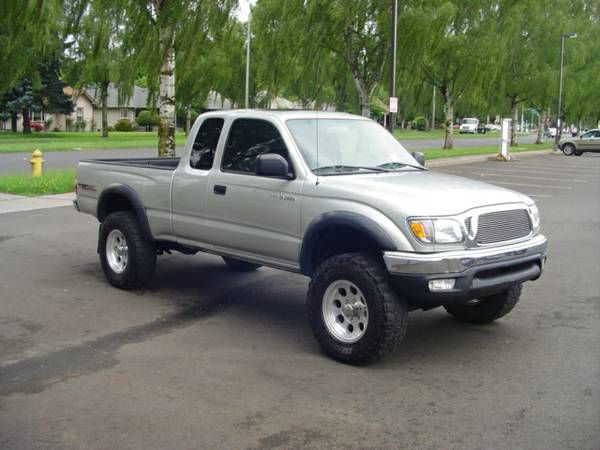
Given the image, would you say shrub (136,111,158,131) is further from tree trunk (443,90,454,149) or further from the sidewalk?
the sidewalk

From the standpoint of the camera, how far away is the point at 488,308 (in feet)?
22.8

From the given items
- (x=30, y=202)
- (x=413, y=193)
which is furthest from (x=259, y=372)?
(x=30, y=202)

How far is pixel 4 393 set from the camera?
5.13 m

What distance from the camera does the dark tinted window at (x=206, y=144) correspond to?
7391mm

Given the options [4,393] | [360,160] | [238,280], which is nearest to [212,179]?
[360,160]

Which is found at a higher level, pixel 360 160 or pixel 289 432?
pixel 360 160

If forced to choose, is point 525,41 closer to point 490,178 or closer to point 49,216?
point 490,178

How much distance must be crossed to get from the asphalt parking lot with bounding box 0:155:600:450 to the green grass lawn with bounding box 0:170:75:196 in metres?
8.49

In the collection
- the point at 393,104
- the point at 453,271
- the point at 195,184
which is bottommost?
the point at 453,271

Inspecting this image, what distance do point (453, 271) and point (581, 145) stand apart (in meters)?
44.3

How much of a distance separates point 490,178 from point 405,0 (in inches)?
317

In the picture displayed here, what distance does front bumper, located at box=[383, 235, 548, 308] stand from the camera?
18.1ft

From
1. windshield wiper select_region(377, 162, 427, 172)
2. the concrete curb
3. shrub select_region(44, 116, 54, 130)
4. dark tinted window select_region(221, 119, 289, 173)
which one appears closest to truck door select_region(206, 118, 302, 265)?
dark tinted window select_region(221, 119, 289, 173)

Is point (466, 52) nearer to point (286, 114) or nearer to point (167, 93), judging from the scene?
point (167, 93)
